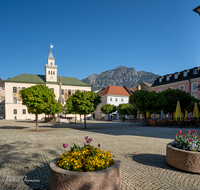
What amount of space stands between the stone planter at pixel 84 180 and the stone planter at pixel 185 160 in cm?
267

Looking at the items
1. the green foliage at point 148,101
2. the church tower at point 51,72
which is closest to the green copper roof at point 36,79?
the church tower at point 51,72

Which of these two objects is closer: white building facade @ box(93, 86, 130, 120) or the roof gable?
white building facade @ box(93, 86, 130, 120)

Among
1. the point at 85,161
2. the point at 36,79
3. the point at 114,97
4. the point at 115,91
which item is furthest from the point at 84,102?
the point at 36,79

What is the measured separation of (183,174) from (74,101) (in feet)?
49.2

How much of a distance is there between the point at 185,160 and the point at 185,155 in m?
0.15

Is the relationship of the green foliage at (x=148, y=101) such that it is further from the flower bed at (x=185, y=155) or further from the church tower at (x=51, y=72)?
the church tower at (x=51, y=72)

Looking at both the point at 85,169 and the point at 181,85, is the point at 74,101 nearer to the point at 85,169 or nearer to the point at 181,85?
the point at 85,169

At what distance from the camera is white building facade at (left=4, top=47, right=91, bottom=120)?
51906 millimetres

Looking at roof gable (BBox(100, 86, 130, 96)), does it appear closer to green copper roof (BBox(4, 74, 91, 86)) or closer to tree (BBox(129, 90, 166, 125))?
green copper roof (BBox(4, 74, 91, 86))

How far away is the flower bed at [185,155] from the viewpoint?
472cm

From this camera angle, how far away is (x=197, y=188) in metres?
3.89

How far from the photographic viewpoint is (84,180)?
118 inches

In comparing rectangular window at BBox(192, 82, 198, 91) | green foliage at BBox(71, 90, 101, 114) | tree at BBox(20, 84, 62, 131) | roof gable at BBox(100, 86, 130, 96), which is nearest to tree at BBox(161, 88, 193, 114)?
green foliage at BBox(71, 90, 101, 114)

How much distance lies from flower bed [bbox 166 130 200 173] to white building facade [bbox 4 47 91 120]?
4617 cm
